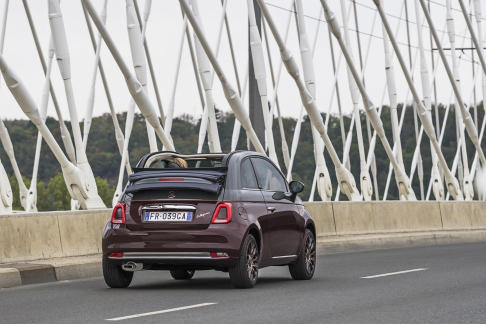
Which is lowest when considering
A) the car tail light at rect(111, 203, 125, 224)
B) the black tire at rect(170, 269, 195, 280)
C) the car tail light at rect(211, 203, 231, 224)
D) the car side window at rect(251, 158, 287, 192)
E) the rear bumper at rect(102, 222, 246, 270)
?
the black tire at rect(170, 269, 195, 280)

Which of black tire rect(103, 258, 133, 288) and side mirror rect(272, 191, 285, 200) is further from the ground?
side mirror rect(272, 191, 285, 200)

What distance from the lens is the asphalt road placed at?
8938 millimetres

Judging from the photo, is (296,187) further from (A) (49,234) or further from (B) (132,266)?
(A) (49,234)

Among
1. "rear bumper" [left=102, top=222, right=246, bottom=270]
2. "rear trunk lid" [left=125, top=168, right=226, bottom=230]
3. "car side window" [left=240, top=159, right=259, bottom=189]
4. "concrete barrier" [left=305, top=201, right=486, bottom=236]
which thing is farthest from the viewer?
"concrete barrier" [left=305, top=201, right=486, bottom=236]

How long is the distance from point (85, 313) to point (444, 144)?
314 feet

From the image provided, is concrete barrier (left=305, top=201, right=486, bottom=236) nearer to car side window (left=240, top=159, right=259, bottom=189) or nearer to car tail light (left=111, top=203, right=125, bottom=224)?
car side window (left=240, top=159, right=259, bottom=189)

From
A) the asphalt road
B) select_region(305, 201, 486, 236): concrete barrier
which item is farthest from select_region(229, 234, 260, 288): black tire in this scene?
select_region(305, 201, 486, 236): concrete barrier

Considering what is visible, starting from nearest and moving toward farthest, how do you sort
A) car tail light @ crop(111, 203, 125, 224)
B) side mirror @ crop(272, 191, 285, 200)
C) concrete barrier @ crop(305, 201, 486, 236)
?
1. car tail light @ crop(111, 203, 125, 224)
2. side mirror @ crop(272, 191, 285, 200)
3. concrete barrier @ crop(305, 201, 486, 236)

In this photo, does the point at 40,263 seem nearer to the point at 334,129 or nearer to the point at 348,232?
the point at 348,232

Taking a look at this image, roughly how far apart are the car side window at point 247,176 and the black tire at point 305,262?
1254mm

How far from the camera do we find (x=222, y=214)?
11547 mm

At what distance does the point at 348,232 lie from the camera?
876 inches

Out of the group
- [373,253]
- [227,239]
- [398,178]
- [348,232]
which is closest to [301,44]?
[398,178]

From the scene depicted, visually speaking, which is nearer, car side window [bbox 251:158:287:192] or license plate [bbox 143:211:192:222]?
license plate [bbox 143:211:192:222]
